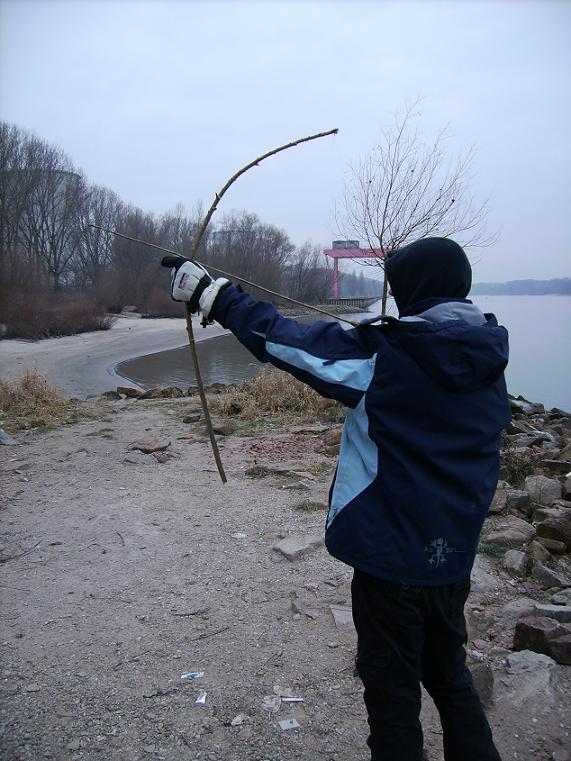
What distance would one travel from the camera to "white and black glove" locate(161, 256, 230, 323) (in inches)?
80.4

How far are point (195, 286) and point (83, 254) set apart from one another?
55.2m

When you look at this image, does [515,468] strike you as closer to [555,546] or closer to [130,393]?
[555,546]

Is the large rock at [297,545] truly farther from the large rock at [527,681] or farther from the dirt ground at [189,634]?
the large rock at [527,681]

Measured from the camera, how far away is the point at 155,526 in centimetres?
442

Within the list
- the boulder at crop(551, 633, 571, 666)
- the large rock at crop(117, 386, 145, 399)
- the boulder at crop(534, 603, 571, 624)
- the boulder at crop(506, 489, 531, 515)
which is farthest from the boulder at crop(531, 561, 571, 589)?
the large rock at crop(117, 386, 145, 399)

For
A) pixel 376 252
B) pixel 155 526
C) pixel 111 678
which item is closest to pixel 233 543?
pixel 155 526

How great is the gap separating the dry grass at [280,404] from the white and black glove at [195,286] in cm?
658

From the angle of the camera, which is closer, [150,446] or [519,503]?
[519,503]

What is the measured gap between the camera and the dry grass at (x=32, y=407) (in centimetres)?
834

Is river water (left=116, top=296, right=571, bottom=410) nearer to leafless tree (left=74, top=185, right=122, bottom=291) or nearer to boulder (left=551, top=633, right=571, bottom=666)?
boulder (left=551, top=633, right=571, bottom=666)

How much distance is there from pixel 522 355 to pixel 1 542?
2091 cm

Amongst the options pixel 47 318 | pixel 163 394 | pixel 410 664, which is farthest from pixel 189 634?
pixel 47 318

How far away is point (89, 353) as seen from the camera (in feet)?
79.3

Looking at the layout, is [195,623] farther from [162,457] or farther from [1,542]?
[162,457]
